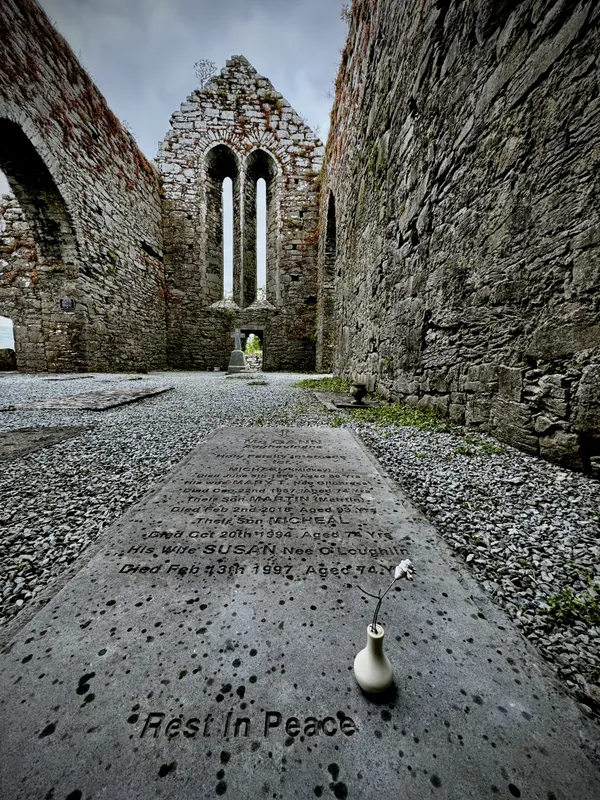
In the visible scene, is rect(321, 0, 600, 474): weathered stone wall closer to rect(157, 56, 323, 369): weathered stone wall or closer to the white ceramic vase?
the white ceramic vase

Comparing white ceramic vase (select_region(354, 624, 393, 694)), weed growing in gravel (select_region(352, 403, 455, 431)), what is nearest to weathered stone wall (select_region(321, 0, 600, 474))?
weed growing in gravel (select_region(352, 403, 455, 431))

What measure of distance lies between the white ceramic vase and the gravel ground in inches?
14.4

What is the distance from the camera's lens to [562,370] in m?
1.77

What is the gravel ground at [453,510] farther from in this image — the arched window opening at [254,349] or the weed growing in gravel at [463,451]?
the arched window opening at [254,349]

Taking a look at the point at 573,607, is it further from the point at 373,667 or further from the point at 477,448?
the point at 477,448

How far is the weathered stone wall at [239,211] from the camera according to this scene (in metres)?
11.6

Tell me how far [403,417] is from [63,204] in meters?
8.65

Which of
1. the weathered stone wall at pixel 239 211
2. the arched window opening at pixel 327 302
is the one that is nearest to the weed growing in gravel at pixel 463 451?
the arched window opening at pixel 327 302

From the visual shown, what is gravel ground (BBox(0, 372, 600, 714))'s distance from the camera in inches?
32.1

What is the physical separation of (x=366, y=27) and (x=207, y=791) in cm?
808

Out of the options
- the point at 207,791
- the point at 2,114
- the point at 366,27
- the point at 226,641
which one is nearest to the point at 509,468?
the point at 226,641

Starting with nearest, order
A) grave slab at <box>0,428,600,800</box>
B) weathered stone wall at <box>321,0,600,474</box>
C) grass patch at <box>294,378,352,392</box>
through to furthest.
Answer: grave slab at <box>0,428,600,800</box> → weathered stone wall at <box>321,0,600,474</box> → grass patch at <box>294,378,352,392</box>

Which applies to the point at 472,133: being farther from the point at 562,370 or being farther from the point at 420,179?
the point at 562,370

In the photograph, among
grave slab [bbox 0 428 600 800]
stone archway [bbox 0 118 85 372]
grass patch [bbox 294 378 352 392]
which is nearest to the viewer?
grave slab [bbox 0 428 600 800]
